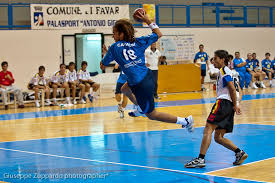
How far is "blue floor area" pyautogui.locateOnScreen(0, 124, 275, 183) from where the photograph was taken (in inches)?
216

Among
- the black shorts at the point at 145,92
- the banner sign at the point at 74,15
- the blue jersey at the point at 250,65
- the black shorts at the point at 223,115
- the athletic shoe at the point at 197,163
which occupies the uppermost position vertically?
the banner sign at the point at 74,15

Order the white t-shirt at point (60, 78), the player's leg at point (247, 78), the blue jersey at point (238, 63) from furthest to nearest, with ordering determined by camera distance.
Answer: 1. the player's leg at point (247, 78)
2. the blue jersey at point (238, 63)
3. the white t-shirt at point (60, 78)

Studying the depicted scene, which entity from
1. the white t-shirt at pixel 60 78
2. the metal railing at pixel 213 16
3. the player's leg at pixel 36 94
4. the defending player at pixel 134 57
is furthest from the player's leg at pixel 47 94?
the defending player at pixel 134 57

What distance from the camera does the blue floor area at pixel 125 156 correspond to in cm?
548

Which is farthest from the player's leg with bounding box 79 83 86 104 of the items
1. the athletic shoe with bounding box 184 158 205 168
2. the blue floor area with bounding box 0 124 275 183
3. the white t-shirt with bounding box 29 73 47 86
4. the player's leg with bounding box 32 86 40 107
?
the athletic shoe with bounding box 184 158 205 168

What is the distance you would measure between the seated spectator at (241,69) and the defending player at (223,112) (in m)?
15.5

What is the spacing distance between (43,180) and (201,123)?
5577mm

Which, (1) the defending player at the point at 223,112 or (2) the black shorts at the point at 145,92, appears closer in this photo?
(1) the defending player at the point at 223,112

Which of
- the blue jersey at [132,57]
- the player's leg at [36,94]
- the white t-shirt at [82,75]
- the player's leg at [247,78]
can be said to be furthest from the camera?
the player's leg at [247,78]

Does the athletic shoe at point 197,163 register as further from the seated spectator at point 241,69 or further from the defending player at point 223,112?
the seated spectator at point 241,69

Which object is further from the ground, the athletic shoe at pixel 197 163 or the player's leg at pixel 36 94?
the player's leg at pixel 36 94

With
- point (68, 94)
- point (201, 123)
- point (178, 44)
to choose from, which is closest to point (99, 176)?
point (201, 123)

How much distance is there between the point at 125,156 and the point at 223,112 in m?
1.66

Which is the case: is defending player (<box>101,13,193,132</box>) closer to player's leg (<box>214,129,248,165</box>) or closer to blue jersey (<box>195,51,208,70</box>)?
player's leg (<box>214,129,248,165</box>)
